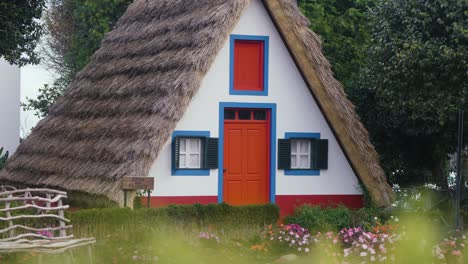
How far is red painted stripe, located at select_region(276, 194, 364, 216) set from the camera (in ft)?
63.0

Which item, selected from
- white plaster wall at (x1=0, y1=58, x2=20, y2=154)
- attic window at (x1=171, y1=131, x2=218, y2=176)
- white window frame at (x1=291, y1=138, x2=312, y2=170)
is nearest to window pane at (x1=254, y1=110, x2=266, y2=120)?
white window frame at (x1=291, y1=138, x2=312, y2=170)

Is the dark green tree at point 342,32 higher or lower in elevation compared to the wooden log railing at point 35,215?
higher

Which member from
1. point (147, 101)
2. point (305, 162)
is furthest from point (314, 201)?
point (147, 101)

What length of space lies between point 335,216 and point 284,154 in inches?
73.1

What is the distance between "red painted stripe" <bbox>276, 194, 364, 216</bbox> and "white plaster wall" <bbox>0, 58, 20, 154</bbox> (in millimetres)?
15725

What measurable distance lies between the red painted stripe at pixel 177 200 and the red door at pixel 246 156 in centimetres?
45

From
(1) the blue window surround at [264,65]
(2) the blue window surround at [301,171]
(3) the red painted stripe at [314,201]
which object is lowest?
(3) the red painted stripe at [314,201]

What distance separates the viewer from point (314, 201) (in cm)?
1945

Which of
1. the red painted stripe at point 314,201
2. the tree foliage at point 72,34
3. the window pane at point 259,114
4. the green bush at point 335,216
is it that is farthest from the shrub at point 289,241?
the tree foliage at point 72,34

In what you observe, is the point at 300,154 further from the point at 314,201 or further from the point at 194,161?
the point at 194,161

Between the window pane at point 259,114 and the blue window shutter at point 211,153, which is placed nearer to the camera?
the blue window shutter at point 211,153

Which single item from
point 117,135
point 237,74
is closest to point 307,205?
point 237,74

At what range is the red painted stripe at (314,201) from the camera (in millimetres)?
19188

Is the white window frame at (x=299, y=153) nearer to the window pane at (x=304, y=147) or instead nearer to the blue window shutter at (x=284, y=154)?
the window pane at (x=304, y=147)
